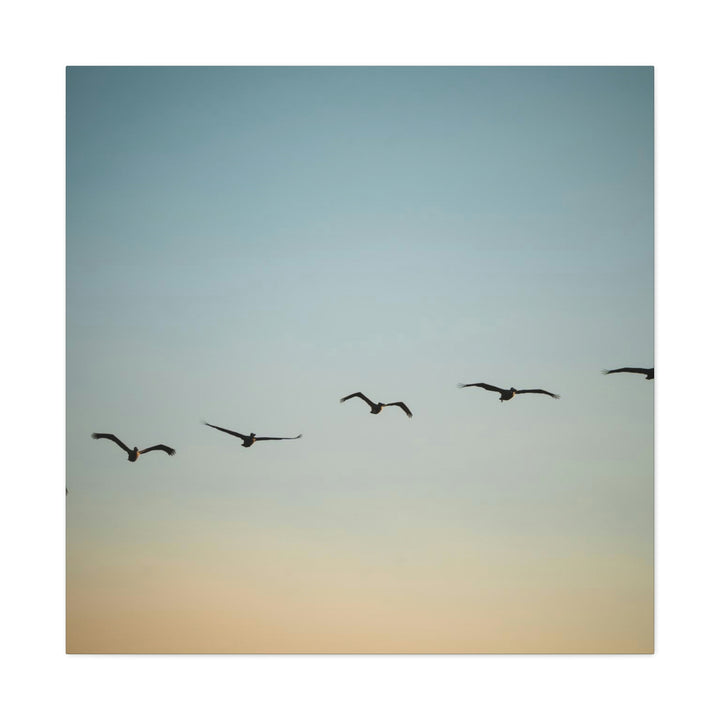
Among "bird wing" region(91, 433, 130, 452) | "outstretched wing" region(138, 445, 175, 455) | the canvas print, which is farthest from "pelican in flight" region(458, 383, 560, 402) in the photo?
"bird wing" region(91, 433, 130, 452)

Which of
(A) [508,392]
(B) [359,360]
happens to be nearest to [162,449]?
(B) [359,360]

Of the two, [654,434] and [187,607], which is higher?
[654,434]

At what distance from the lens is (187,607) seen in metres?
4.62

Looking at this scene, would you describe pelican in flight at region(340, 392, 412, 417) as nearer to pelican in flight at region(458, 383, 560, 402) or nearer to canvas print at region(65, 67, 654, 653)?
canvas print at region(65, 67, 654, 653)

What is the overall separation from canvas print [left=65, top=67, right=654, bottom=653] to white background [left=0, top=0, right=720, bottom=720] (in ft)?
0.29

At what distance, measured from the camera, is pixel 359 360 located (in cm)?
468
